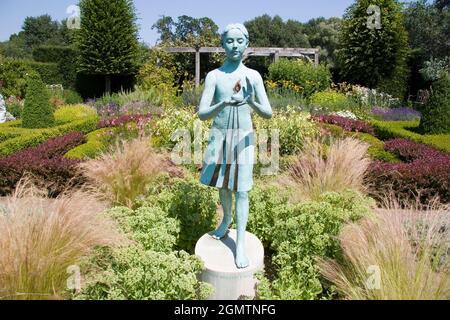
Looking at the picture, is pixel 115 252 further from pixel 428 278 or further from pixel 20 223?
pixel 428 278

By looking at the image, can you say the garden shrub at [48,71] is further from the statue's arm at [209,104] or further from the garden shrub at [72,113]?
the statue's arm at [209,104]

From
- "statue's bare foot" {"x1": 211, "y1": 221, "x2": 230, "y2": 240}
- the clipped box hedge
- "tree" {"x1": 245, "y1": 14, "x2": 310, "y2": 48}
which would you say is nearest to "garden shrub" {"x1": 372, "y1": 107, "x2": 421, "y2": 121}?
the clipped box hedge

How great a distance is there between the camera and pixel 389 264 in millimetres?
2971

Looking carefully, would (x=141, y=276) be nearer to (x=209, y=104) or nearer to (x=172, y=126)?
(x=209, y=104)

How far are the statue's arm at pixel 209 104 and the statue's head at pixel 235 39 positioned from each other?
26cm

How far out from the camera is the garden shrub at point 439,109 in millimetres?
9180

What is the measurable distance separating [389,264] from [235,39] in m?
2.17

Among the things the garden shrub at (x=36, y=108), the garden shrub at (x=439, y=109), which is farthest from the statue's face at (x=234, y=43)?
the garden shrub at (x=36, y=108)

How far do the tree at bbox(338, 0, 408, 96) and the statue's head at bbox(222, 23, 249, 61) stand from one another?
1416 cm

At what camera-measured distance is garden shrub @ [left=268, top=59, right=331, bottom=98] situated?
51.7ft

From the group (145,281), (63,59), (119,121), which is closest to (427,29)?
(119,121)

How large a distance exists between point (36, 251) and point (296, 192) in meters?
3.24

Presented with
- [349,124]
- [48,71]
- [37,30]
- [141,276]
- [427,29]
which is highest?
[37,30]
